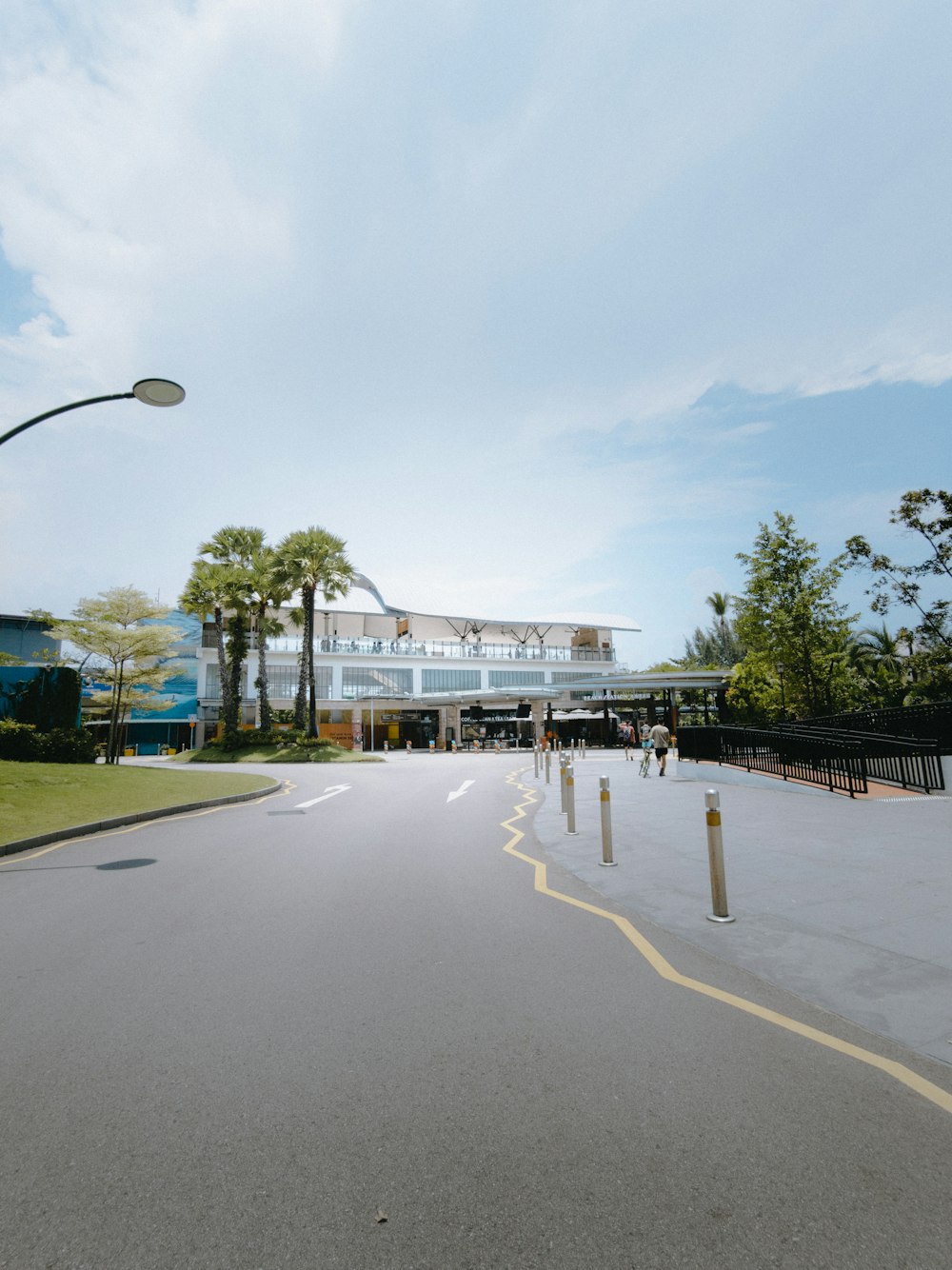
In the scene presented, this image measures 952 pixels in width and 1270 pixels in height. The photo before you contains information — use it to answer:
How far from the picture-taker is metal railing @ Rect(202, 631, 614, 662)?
5781cm

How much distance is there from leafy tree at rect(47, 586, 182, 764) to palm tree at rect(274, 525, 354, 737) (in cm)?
684

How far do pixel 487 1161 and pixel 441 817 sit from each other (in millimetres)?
10066

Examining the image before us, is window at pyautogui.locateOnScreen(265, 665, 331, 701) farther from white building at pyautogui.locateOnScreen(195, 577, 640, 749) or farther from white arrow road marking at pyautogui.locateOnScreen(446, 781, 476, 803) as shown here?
white arrow road marking at pyautogui.locateOnScreen(446, 781, 476, 803)

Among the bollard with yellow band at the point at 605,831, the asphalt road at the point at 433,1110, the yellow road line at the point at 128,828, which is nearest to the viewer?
the asphalt road at the point at 433,1110

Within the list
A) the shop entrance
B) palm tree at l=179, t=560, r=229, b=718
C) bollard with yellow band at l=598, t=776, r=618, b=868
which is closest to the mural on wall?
palm tree at l=179, t=560, r=229, b=718

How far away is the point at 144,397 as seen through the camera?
961 cm

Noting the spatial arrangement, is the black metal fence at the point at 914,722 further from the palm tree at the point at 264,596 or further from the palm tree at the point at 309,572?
the palm tree at the point at 264,596

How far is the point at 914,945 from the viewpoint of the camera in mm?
4875

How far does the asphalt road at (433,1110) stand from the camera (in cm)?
218

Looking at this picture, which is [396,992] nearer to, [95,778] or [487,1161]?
[487,1161]

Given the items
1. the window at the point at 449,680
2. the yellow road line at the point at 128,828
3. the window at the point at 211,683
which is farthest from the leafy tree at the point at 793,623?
the window at the point at 211,683

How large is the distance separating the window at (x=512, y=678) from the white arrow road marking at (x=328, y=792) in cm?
4451

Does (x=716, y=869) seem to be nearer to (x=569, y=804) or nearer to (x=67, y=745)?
(x=569, y=804)

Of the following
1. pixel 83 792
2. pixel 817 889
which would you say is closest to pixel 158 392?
pixel 83 792
